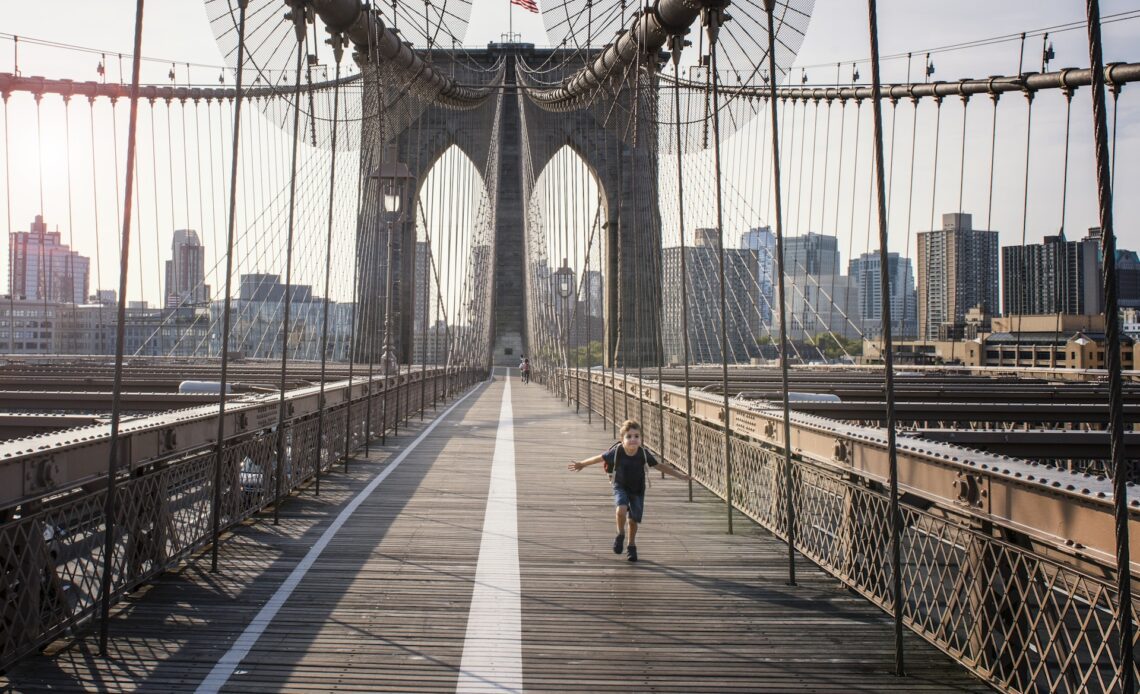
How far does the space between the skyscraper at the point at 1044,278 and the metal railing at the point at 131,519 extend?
2412cm

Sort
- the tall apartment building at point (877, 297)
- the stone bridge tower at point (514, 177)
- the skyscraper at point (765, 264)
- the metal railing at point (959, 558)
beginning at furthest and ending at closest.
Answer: the tall apartment building at point (877, 297) → the stone bridge tower at point (514, 177) → the skyscraper at point (765, 264) → the metal railing at point (959, 558)

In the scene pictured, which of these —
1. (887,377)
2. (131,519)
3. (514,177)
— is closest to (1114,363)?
(887,377)

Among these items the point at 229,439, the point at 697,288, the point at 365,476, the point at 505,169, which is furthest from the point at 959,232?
the point at 505,169

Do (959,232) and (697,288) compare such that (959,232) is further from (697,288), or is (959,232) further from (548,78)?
(548,78)

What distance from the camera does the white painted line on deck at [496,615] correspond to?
3982 millimetres

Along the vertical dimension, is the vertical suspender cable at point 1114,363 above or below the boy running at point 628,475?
above

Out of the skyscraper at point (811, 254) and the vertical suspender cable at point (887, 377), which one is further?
the skyscraper at point (811, 254)

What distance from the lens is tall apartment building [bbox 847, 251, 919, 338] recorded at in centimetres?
3753

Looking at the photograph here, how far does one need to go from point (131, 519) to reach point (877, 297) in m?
48.6

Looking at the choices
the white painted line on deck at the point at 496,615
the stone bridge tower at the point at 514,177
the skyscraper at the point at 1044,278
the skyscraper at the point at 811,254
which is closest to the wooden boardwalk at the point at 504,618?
the white painted line on deck at the point at 496,615

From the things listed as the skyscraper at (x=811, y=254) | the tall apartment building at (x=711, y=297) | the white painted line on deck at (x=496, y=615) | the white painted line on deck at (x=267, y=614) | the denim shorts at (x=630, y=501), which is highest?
the skyscraper at (x=811, y=254)

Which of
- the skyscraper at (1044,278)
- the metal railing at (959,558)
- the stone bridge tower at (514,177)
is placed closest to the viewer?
the metal railing at (959,558)

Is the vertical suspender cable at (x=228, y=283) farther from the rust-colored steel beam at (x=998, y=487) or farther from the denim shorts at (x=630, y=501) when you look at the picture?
the rust-colored steel beam at (x=998, y=487)

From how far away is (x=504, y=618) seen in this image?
4.86 metres
